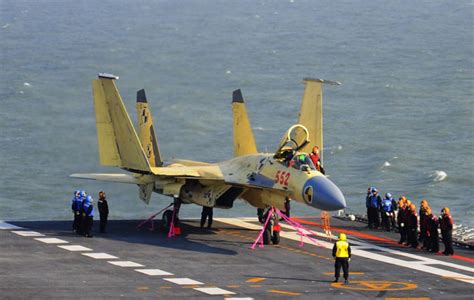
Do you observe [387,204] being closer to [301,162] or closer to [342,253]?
[301,162]

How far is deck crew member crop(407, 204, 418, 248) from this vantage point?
134ft

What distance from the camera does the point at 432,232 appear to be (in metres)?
40.2

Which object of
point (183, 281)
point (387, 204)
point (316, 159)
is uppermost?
point (316, 159)

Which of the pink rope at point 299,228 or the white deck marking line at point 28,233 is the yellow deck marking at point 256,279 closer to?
the pink rope at point 299,228

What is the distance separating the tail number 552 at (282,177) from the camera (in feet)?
130

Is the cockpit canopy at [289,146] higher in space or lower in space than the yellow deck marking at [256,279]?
higher

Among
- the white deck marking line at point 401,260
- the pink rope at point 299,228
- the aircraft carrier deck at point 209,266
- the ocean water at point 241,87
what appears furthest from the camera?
the ocean water at point 241,87

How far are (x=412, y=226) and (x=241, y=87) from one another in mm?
76506

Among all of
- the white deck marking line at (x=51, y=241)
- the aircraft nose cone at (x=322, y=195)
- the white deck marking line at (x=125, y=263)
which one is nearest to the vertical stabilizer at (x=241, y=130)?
the aircraft nose cone at (x=322, y=195)

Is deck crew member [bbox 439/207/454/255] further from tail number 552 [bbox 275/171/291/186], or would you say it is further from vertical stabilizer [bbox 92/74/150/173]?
vertical stabilizer [bbox 92/74/150/173]

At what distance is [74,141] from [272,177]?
3900 cm

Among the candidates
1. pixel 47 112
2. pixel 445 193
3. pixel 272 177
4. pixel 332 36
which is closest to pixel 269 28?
pixel 332 36

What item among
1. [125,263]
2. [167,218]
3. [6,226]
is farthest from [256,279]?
[6,226]

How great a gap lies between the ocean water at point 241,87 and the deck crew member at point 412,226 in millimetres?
26864
